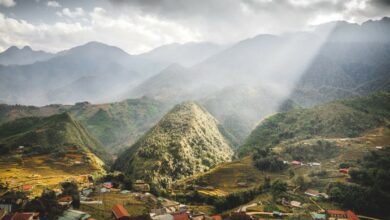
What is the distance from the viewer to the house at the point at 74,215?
42.4 meters

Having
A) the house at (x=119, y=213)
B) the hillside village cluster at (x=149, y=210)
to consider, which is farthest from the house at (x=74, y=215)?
the house at (x=119, y=213)

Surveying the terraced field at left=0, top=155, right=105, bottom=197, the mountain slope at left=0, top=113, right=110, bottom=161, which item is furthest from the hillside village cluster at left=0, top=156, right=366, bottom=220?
the mountain slope at left=0, top=113, right=110, bottom=161

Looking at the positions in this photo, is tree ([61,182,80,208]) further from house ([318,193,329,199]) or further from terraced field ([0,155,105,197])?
house ([318,193,329,199])

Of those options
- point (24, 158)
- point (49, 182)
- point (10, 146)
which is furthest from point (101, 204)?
point (10, 146)

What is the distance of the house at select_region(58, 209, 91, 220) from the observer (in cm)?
4238

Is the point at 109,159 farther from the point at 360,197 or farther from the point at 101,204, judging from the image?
the point at 360,197

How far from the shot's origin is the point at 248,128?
178 metres

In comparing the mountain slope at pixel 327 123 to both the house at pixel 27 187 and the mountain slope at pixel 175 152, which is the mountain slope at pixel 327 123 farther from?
the house at pixel 27 187

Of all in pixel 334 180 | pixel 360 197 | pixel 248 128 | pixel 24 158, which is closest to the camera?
pixel 360 197

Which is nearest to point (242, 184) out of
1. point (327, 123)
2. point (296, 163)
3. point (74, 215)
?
point (296, 163)

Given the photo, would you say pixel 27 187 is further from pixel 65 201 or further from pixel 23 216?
pixel 23 216

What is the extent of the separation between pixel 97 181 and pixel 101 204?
25.6 metres

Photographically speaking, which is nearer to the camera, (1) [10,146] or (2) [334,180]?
(2) [334,180]

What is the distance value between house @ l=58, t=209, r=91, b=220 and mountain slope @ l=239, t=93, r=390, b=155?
6424 cm
